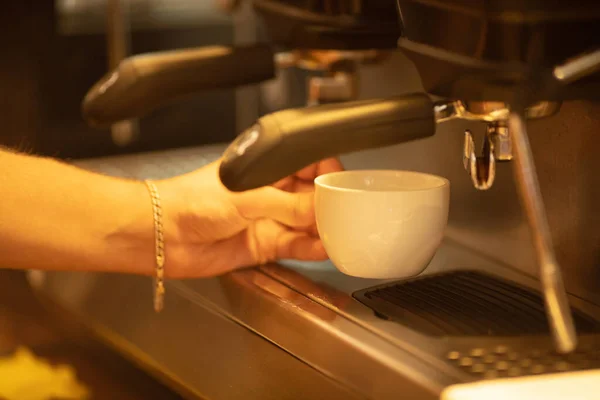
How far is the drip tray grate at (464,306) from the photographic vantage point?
535 mm

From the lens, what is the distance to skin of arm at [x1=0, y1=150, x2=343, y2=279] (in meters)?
0.70

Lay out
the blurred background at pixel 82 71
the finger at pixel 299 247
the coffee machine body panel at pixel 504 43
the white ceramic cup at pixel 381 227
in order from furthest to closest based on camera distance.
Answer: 1. the blurred background at pixel 82 71
2. the finger at pixel 299 247
3. the white ceramic cup at pixel 381 227
4. the coffee machine body panel at pixel 504 43

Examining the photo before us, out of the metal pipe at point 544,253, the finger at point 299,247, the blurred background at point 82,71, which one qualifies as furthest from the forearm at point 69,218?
the blurred background at point 82,71

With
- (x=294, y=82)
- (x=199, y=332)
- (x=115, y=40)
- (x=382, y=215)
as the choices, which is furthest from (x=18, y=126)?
(x=382, y=215)

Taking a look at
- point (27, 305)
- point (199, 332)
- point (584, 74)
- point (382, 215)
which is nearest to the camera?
point (584, 74)

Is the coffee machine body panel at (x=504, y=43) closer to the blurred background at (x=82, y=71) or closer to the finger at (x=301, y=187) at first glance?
the finger at (x=301, y=187)

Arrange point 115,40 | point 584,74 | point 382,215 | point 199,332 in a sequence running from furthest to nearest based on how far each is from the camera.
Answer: point 115,40
point 199,332
point 382,215
point 584,74

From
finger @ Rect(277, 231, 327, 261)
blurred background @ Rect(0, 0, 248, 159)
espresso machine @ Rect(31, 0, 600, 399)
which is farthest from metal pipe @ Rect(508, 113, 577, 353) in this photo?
→ blurred background @ Rect(0, 0, 248, 159)

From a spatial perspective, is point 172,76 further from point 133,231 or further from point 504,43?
point 504,43

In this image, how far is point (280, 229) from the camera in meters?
0.71

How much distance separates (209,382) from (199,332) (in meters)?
0.04

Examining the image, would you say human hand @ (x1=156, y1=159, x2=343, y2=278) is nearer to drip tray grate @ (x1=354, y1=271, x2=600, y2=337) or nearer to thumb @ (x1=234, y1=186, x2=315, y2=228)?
thumb @ (x1=234, y1=186, x2=315, y2=228)

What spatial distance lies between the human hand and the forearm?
0.02m

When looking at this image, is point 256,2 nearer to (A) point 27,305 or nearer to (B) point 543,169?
(B) point 543,169
